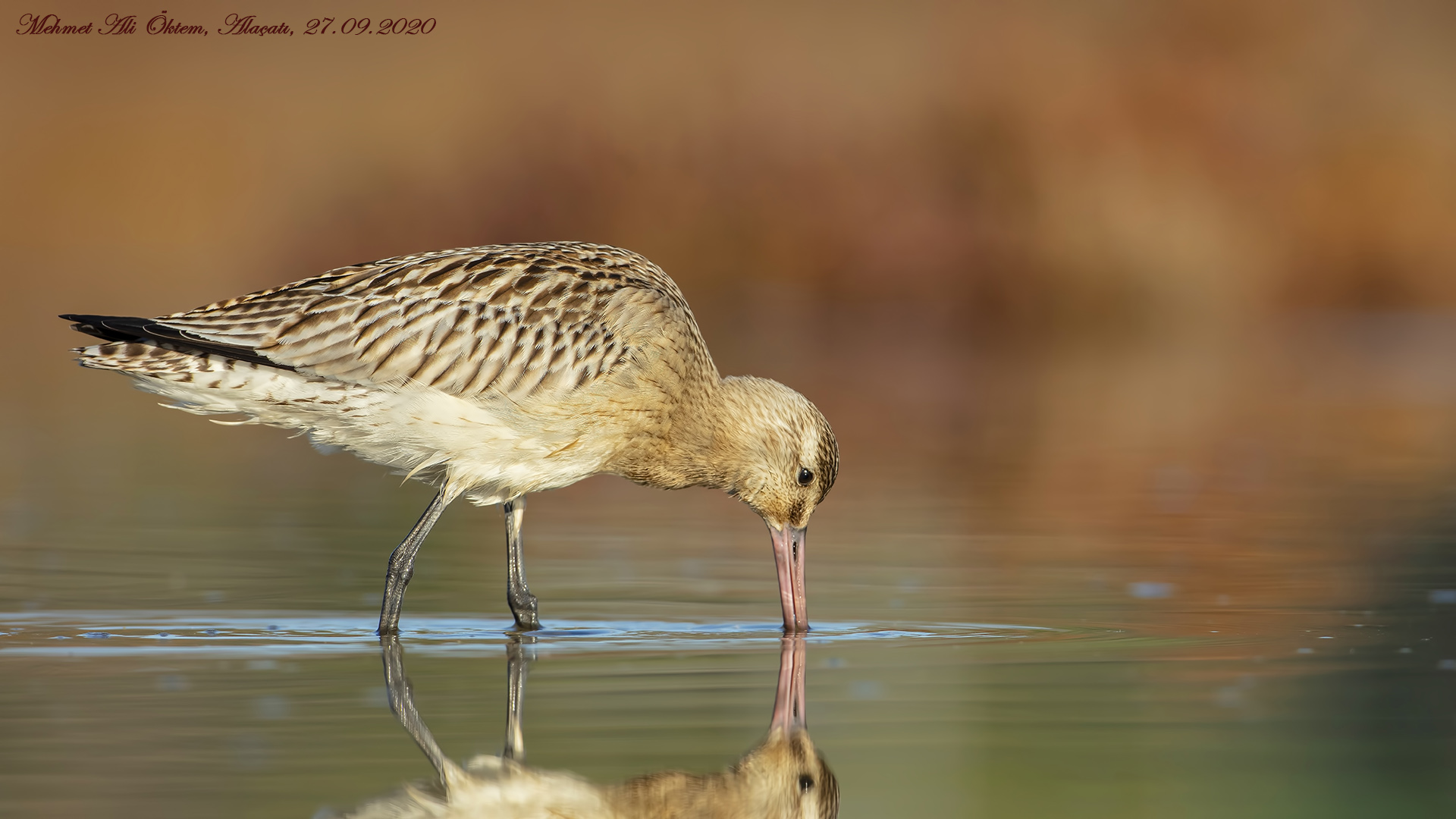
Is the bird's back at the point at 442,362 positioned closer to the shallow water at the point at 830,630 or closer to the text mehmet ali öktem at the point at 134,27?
the shallow water at the point at 830,630

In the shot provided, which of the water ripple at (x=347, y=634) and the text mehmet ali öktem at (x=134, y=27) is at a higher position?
the text mehmet ali öktem at (x=134, y=27)

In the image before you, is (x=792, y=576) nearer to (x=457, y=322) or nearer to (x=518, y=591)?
(x=518, y=591)

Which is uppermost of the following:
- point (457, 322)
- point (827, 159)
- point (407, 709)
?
point (827, 159)

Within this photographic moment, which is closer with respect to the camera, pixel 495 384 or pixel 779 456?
pixel 495 384

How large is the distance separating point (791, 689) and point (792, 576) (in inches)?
59.7

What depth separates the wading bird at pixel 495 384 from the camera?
7.77 meters

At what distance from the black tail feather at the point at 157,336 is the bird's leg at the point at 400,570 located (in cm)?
80

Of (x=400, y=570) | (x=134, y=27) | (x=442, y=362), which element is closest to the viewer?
(x=400, y=570)

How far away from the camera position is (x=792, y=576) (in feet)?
26.4

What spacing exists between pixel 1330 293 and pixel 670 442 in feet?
71.8

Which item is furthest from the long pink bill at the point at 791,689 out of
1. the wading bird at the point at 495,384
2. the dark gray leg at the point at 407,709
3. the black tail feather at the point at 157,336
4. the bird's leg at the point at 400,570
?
the black tail feather at the point at 157,336

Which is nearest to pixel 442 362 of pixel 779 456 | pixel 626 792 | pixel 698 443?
pixel 698 443

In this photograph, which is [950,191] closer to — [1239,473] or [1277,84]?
[1277,84]

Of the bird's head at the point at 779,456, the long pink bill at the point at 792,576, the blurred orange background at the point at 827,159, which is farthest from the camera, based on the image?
the blurred orange background at the point at 827,159
